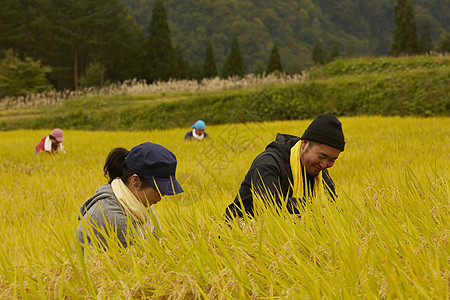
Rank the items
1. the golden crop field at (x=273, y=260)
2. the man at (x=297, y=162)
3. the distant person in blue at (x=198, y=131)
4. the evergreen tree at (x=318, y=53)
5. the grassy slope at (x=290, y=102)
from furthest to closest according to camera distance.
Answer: the evergreen tree at (x=318, y=53) → the grassy slope at (x=290, y=102) → the distant person in blue at (x=198, y=131) → the man at (x=297, y=162) → the golden crop field at (x=273, y=260)

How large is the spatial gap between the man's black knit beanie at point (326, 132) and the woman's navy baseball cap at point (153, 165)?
0.90 meters

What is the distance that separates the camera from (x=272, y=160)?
252cm

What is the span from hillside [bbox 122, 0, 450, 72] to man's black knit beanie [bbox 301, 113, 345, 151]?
253 ft

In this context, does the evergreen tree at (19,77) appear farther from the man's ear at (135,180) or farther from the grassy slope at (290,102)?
the man's ear at (135,180)

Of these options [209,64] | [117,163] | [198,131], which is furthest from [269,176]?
[209,64]

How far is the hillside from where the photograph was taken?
9488cm

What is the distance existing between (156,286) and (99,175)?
447cm

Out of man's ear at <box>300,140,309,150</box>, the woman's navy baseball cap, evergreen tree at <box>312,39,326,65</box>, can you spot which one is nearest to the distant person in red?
the woman's navy baseball cap

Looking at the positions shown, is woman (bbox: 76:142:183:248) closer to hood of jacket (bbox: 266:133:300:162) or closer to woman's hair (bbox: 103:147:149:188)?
woman's hair (bbox: 103:147:149:188)

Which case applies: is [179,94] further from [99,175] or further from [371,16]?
[371,16]

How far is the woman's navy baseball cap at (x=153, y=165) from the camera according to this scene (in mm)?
2242

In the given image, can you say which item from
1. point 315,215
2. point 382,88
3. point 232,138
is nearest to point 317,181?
point 315,215

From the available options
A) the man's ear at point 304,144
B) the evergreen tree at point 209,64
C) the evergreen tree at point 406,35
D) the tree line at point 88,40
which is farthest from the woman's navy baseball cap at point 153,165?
the evergreen tree at point 209,64

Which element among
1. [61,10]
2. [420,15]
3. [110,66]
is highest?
[420,15]
